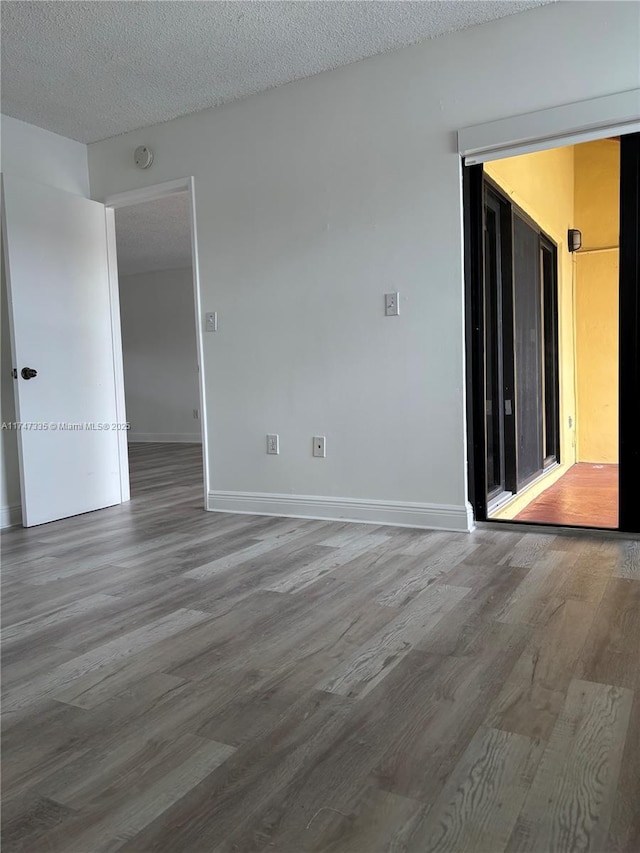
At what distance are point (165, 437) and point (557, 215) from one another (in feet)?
18.7

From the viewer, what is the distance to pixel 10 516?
3.61 meters

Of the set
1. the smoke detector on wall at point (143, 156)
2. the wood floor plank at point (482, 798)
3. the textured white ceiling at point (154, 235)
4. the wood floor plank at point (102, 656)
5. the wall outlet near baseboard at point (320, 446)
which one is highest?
the textured white ceiling at point (154, 235)

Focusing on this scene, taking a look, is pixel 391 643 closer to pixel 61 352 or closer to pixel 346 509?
pixel 346 509

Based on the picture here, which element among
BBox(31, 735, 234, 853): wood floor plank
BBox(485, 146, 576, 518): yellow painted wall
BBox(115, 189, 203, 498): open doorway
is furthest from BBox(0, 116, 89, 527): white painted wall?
BBox(115, 189, 203, 498): open doorway

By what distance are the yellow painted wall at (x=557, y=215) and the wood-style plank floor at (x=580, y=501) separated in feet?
0.28

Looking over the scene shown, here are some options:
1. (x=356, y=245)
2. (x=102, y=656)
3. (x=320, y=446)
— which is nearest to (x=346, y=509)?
(x=320, y=446)

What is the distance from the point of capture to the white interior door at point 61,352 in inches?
137

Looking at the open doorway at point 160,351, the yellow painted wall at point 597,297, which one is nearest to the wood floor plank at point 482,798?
the yellow painted wall at point 597,297

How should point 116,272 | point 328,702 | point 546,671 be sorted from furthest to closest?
1. point 116,272
2. point 546,671
3. point 328,702

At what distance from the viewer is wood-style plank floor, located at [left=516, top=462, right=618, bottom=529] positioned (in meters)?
3.57

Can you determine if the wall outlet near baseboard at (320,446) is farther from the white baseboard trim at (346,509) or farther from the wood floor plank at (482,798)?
the wood floor plank at (482,798)

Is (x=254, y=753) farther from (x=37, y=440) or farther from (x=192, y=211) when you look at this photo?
(x=192, y=211)

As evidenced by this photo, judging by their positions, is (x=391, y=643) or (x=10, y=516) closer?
(x=391, y=643)

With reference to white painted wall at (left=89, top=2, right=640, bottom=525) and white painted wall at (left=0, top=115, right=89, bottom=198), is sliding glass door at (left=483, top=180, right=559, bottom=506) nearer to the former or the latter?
white painted wall at (left=89, top=2, right=640, bottom=525)
